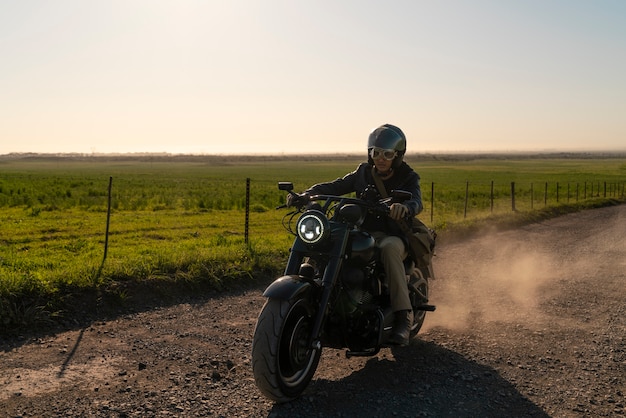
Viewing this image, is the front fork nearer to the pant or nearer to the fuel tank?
the fuel tank

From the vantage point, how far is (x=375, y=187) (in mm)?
6031

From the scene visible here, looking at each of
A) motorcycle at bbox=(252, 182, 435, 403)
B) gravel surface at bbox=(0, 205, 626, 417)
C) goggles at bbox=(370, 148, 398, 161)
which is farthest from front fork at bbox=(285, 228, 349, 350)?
goggles at bbox=(370, 148, 398, 161)

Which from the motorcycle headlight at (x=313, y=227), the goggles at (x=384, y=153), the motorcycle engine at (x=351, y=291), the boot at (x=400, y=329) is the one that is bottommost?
the boot at (x=400, y=329)

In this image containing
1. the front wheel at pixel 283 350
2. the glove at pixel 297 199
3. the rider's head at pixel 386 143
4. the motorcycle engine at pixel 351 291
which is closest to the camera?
the front wheel at pixel 283 350

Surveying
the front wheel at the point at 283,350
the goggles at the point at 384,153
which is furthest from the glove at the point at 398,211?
the front wheel at the point at 283,350

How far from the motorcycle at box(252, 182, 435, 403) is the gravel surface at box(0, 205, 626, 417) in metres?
0.34

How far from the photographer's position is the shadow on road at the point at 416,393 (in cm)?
468

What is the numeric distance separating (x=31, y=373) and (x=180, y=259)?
14.3ft

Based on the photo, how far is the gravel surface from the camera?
4.75 m

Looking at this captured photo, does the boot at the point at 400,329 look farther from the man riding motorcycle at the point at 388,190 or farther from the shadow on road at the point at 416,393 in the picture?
the shadow on road at the point at 416,393

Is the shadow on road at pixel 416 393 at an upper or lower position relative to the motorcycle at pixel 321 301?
lower

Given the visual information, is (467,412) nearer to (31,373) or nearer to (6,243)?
(31,373)

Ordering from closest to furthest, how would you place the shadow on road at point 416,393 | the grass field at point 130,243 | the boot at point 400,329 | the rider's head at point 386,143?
the shadow on road at point 416,393 → the boot at point 400,329 → the rider's head at point 386,143 → the grass field at point 130,243

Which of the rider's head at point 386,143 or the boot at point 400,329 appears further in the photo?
the rider's head at point 386,143
